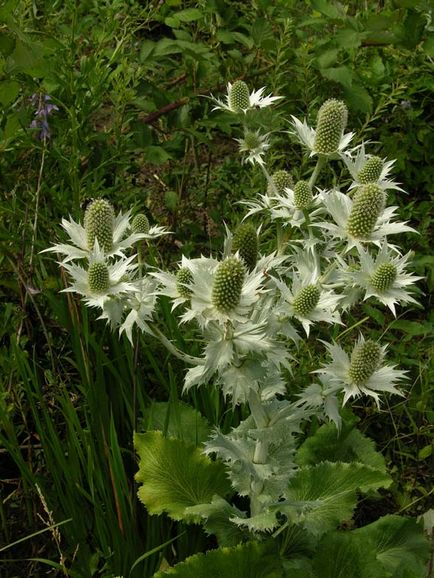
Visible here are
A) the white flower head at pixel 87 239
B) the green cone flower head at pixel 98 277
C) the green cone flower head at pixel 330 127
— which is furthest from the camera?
the green cone flower head at pixel 330 127

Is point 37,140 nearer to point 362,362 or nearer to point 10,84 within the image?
point 10,84

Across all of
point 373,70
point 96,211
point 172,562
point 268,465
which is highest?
point 96,211

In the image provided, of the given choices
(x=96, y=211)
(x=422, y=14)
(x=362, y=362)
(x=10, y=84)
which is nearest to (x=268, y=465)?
(x=362, y=362)

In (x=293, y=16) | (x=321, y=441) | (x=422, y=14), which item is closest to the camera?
(x=321, y=441)

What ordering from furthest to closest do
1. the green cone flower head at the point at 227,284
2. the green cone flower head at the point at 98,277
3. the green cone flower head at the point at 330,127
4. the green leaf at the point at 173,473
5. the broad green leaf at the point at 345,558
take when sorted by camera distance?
the green leaf at the point at 173,473 → the broad green leaf at the point at 345,558 → the green cone flower head at the point at 330,127 → the green cone flower head at the point at 98,277 → the green cone flower head at the point at 227,284

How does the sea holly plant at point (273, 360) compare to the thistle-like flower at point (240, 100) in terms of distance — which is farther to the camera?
the thistle-like flower at point (240, 100)

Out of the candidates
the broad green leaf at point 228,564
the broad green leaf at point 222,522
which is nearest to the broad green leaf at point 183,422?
the broad green leaf at point 222,522

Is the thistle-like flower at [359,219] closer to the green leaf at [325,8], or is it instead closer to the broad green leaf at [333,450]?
the broad green leaf at [333,450]
